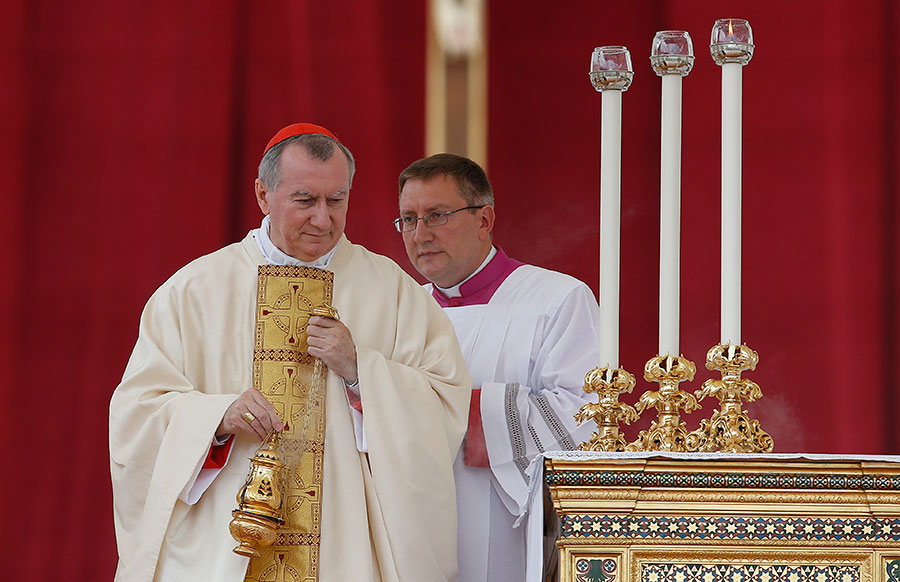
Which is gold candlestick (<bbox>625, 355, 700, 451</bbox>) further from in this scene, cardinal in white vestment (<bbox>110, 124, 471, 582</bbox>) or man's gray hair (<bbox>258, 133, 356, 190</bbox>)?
man's gray hair (<bbox>258, 133, 356, 190</bbox>)

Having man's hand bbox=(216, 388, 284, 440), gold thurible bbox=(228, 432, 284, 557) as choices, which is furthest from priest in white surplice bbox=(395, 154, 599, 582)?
gold thurible bbox=(228, 432, 284, 557)

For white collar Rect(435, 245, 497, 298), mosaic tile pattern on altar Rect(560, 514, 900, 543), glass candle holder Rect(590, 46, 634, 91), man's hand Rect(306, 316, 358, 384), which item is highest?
glass candle holder Rect(590, 46, 634, 91)

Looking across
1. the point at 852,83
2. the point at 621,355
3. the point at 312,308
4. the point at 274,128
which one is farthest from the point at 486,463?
the point at 852,83

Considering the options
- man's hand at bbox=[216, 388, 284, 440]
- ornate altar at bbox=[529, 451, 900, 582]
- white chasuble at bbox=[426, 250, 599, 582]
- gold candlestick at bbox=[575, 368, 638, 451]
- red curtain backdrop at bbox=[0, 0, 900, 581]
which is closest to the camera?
ornate altar at bbox=[529, 451, 900, 582]

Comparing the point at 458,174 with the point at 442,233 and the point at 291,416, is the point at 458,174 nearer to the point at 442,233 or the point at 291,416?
the point at 442,233

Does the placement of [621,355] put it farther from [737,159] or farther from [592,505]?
[592,505]

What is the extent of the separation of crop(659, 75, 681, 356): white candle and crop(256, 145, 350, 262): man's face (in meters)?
0.91

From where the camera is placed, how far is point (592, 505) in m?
2.39

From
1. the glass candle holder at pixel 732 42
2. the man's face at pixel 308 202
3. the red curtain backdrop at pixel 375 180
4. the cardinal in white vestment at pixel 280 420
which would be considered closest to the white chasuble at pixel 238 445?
the cardinal in white vestment at pixel 280 420

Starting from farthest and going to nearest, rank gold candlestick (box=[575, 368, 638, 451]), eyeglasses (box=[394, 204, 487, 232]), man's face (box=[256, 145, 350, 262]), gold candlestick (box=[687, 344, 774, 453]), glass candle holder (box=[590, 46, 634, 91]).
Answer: eyeglasses (box=[394, 204, 487, 232]) < man's face (box=[256, 145, 350, 262]) < glass candle holder (box=[590, 46, 634, 91]) < gold candlestick (box=[575, 368, 638, 451]) < gold candlestick (box=[687, 344, 774, 453])

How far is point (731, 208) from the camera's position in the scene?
2744 mm

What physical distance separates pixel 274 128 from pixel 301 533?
7.33ft

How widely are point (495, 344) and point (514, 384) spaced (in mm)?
266

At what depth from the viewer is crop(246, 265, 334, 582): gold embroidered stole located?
3.17m
